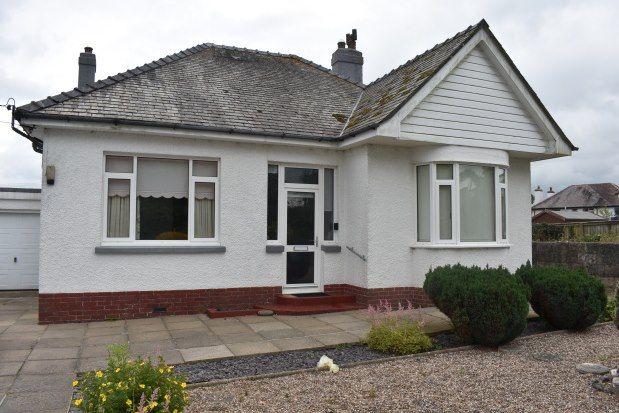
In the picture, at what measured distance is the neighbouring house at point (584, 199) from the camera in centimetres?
4770

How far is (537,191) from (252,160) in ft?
149

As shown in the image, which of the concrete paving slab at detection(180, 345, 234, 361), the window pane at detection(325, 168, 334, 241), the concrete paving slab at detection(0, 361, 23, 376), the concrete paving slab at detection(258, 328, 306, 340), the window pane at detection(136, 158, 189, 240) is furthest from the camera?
the window pane at detection(325, 168, 334, 241)

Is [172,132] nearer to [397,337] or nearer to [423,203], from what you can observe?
[423,203]

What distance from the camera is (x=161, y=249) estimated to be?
9.01 metres

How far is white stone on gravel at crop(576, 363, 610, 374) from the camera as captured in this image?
5.73m

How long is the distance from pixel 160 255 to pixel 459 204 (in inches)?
241

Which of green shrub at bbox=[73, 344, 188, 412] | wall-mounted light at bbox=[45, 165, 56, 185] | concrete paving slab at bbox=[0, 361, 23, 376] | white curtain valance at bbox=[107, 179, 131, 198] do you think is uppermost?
wall-mounted light at bbox=[45, 165, 56, 185]

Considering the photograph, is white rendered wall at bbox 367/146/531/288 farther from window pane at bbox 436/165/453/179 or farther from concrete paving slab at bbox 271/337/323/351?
concrete paving slab at bbox 271/337/323/351

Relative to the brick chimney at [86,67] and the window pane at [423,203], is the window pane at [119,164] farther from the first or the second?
the window pane at [423,203]

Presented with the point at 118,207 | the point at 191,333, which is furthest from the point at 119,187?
the point at 191,333

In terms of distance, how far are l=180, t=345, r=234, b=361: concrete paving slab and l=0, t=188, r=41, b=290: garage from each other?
8423 millimetres

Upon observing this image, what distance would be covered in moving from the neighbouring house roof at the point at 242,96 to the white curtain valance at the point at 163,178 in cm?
86

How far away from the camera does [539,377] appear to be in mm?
5605

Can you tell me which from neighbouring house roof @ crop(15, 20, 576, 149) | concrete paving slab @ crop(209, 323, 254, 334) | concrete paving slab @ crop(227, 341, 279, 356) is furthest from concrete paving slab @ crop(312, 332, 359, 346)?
neighbouring house roof @ crop(15, 20, 576, 149)
